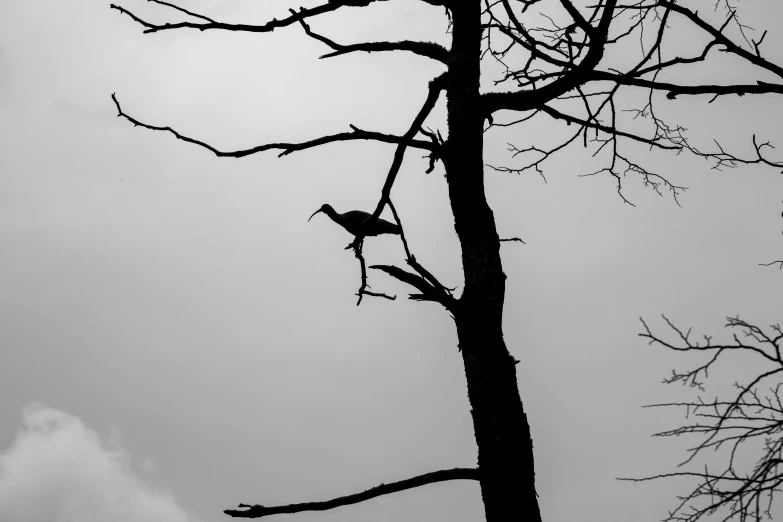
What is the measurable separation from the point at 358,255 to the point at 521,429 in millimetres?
1917

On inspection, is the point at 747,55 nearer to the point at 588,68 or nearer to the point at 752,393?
the point at 588,68

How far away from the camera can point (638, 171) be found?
5.47 meters

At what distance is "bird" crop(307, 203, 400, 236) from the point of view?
16.2 feet

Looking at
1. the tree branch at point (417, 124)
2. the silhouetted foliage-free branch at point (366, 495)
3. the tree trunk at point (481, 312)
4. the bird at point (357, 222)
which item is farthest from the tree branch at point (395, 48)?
the silhouetted foliage-free branch at point (366, 495)

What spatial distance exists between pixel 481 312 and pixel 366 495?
1055mm

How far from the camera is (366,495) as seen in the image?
328 cm

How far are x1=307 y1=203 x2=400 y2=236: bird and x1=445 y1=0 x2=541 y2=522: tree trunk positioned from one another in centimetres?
91

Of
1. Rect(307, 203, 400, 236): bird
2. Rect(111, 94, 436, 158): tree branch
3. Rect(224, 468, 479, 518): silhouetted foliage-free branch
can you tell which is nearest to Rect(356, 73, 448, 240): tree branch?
Rect(111, 94, 436, 158): tree branch

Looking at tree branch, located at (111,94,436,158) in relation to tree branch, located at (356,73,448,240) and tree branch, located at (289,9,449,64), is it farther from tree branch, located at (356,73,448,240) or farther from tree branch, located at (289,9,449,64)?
tree branch, located at (289,9,449,64)

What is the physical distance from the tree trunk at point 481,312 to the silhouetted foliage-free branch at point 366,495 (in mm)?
124

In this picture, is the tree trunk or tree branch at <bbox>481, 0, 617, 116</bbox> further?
tree branch at <bbox>481, 0, 617, 116</bbox>

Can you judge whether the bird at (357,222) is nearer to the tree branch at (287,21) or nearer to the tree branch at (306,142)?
the tree branch at (306,142)

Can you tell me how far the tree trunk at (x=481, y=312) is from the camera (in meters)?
3.24

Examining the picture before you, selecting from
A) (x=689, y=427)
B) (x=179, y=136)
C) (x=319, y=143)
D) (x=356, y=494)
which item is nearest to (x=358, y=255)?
(x=319, y=143)
